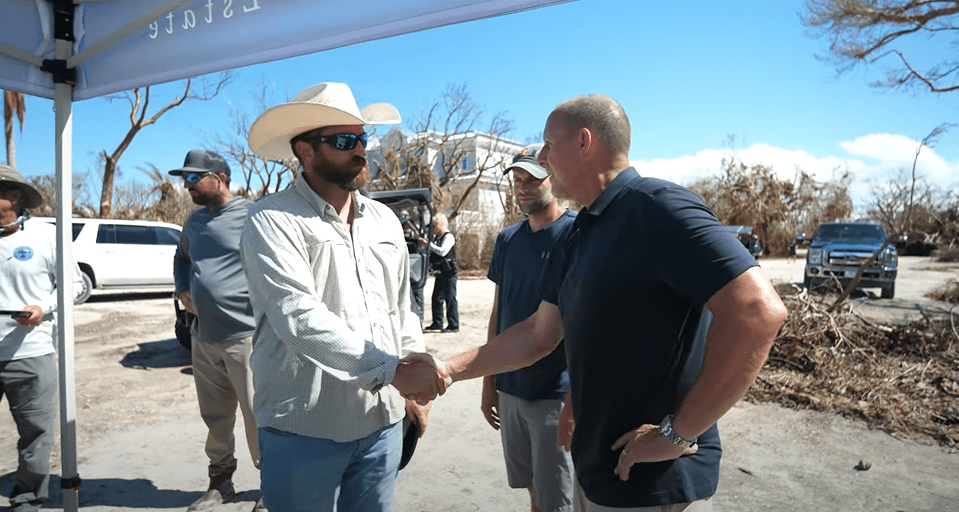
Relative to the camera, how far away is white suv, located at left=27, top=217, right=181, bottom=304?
13.7m

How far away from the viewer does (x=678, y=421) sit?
158 cm

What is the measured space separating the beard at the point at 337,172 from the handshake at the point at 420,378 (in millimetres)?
721

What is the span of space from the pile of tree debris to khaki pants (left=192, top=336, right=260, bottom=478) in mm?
4865

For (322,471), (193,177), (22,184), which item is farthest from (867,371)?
(22,184)

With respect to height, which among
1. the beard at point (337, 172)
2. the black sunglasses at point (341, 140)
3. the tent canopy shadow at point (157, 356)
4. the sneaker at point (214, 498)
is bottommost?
the tent canopy shadow at point (157, 356)

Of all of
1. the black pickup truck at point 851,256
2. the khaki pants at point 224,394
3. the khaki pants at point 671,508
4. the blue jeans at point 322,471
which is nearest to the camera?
the khaki pants at point 671,508

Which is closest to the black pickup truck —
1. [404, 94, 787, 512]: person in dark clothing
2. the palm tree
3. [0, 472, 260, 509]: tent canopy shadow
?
[0, 472, 260, 509]: tent canopy shadow

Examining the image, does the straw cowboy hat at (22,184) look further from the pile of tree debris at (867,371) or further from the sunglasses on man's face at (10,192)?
the pile of tree debris at (867,371)

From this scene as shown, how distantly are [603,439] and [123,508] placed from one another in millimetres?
3385

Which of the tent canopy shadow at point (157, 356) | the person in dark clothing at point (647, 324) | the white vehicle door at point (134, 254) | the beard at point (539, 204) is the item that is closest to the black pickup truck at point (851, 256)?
the beard at point (539, 204)

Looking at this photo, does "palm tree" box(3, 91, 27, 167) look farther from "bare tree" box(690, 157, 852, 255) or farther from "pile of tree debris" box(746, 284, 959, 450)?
"bare tree" box(690, 157, 852, 255)

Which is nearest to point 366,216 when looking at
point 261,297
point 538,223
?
point 261,297

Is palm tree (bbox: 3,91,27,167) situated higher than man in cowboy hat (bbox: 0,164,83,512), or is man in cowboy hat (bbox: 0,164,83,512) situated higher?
palm tree (bbox: 3,91,27,167)

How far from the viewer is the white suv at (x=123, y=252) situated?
1373 centimetres
